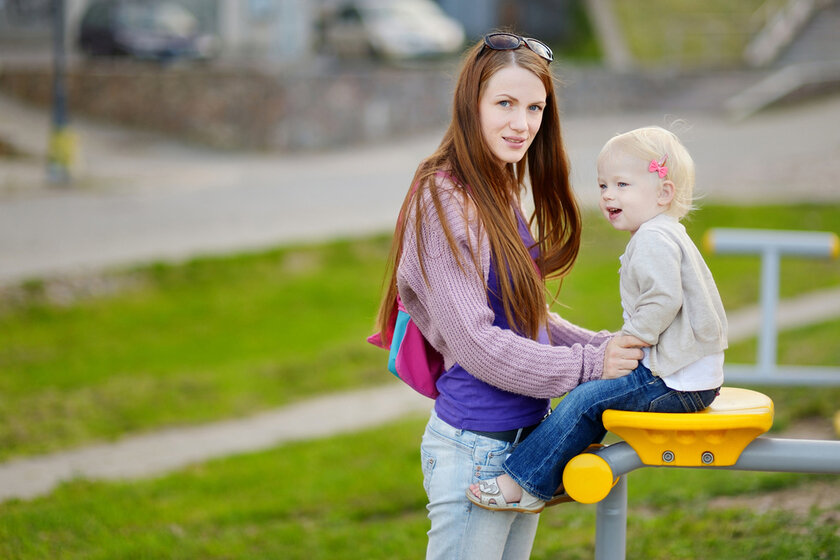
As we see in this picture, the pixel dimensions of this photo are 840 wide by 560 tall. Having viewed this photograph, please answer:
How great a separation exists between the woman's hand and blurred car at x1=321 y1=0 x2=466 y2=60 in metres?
20.2

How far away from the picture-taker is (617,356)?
2.08 meters

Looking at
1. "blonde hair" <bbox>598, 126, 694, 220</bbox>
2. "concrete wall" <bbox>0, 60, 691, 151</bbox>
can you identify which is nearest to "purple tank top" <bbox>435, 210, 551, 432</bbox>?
"blonde hair" <bbox>598, 126, 694, 220</bbox>

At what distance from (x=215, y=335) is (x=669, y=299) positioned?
6.71 meters

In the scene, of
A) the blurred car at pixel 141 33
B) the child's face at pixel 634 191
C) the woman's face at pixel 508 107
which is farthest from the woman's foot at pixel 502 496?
the blurred car at pixel 141 33

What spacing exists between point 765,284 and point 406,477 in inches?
86.2

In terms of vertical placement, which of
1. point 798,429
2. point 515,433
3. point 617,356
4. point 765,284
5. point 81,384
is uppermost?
point 617,356

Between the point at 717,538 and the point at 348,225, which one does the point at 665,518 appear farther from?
the point at 348,225

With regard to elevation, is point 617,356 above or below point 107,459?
above

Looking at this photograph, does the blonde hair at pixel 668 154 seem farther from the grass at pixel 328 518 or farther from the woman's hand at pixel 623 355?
the grass at pixel 328 518

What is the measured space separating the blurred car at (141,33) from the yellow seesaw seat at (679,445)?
19618 mm

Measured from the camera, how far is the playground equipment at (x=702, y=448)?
→ 2.07 m

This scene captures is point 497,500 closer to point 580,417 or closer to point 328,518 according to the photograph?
point 580,417

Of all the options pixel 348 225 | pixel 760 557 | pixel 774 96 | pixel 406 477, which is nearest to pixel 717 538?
pixel 760 557

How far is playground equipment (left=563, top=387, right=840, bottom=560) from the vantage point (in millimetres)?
2070
